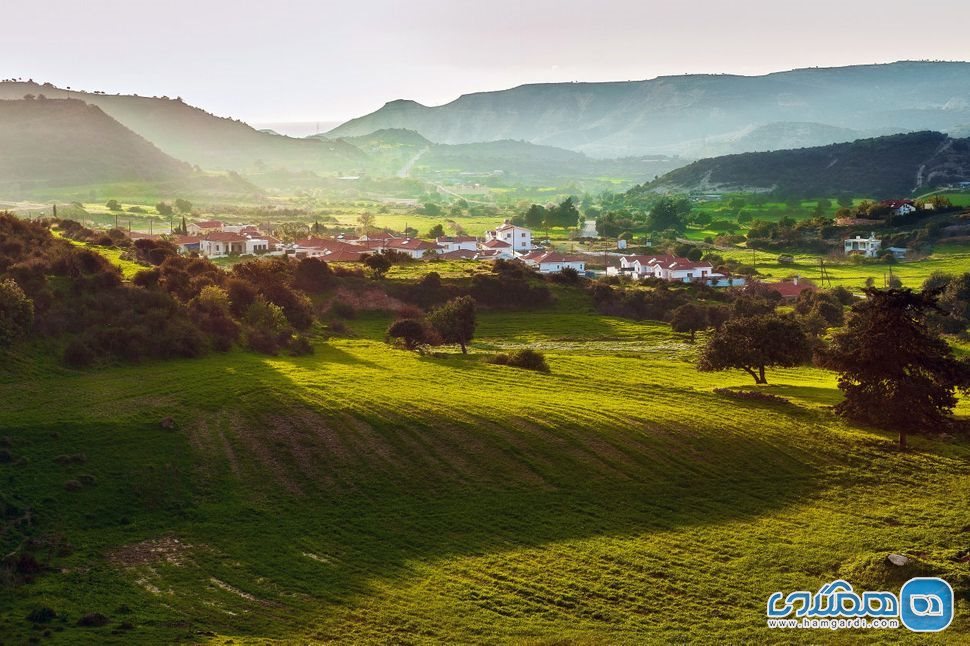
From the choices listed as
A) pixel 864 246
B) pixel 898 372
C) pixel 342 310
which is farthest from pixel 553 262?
pixel 898 372

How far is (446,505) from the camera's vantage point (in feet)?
109

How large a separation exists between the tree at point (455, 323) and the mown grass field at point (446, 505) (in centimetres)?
1259

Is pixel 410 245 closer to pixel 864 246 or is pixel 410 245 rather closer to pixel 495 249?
pixel 495 249

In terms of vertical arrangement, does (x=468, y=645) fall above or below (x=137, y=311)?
below

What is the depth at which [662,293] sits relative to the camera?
90.7 m

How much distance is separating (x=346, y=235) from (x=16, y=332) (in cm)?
9676

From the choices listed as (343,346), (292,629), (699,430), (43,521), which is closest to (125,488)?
(43,521)

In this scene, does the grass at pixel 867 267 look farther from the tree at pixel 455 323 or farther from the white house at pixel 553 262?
the tree at pixel 455 323

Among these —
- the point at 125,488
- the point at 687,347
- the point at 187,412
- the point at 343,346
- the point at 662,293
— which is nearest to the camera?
the point at 125,488

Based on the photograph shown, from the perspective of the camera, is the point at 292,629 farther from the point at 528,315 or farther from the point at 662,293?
the point at 662,293

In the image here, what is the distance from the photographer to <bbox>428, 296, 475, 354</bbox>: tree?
205 ft

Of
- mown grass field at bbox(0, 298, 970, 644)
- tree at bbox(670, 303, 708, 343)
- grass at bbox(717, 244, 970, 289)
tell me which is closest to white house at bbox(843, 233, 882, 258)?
grass at bbox(717, 244, 970, 289)

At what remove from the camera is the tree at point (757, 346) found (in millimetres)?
51125

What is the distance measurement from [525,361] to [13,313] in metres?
26.2
